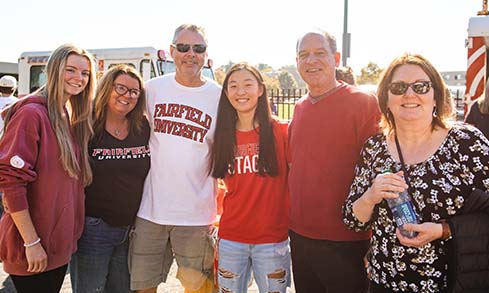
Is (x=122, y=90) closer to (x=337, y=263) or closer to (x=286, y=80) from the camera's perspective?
(x=337, y=263)

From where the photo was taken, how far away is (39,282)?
267 cm

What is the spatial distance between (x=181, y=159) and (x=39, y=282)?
1243 millimetres

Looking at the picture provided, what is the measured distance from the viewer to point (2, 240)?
8.59ft

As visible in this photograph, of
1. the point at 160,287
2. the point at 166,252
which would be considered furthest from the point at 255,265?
the point at 160,287

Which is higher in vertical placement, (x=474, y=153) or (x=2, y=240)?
(x=474, y=153)

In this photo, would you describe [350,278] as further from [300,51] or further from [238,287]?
[300,51]

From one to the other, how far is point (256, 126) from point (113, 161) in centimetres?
107

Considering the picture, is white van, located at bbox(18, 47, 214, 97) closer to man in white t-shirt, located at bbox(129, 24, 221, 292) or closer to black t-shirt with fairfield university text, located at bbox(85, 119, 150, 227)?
man in white t-shirt, located at bbox(129, 24, 221, 292)

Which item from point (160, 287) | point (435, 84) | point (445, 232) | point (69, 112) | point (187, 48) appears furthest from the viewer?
point (160, 287)

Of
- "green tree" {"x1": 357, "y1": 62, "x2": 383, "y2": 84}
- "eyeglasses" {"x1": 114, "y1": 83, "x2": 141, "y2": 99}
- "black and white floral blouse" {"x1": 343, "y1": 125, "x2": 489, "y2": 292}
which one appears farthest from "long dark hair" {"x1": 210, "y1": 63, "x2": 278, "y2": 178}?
"green tree" {"x1": 357, "y1": 62, "x2": 383, "y2": 84}

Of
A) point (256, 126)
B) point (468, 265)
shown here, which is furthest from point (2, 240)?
point (468, 265)

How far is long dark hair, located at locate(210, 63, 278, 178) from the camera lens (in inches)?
122

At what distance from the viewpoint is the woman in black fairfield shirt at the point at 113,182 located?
314cm

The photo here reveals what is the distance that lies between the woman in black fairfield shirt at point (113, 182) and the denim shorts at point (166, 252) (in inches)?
4.5
